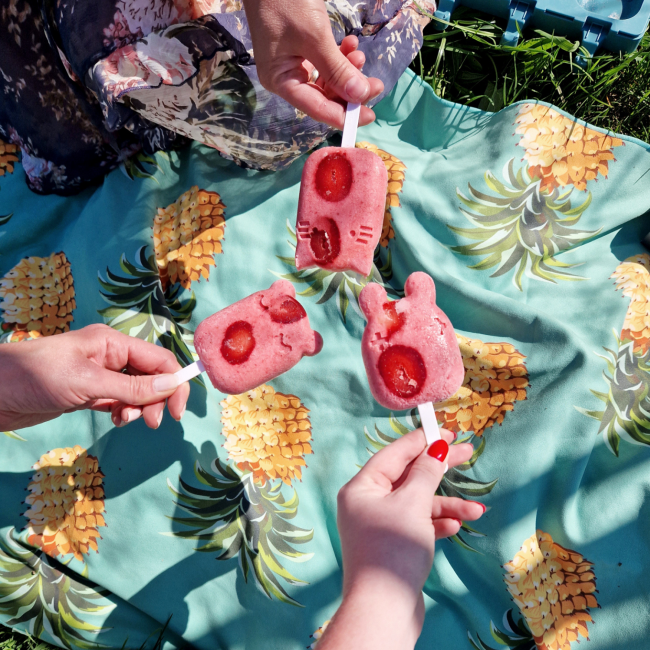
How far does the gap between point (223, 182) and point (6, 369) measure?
0.78 m

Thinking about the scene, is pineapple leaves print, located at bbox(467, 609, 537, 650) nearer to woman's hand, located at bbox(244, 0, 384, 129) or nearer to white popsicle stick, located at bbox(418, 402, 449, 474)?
white popsicle stick, located at bbox(418, 402, 449, 474)

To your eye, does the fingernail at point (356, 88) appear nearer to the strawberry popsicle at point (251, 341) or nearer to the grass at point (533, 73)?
the strawberry popsicle at point (251, 341)

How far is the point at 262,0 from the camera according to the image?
3.79 feet

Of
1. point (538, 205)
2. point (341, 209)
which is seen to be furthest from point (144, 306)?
point (538, 205)

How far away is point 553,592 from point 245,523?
0.73 m

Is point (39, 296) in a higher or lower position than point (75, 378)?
lower

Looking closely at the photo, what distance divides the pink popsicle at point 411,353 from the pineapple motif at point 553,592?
18.1 inches

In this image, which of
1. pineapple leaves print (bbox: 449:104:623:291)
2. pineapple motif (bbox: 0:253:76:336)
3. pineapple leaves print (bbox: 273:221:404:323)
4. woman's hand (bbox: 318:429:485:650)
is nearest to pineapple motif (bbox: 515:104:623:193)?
pineapple leaves print (bbox: 449:104:623:291)

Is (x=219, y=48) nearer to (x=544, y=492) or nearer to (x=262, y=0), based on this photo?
(x=262, y=0)

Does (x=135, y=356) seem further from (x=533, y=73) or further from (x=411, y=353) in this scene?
(x=533, y=73)

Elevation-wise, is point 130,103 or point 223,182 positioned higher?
point 130,103

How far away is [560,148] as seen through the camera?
1509 millimetres

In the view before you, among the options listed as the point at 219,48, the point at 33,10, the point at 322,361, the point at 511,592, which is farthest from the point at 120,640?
the point at 33,10

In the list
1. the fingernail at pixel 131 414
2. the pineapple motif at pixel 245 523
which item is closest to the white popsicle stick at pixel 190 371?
the fingernail at pixel 131 414
